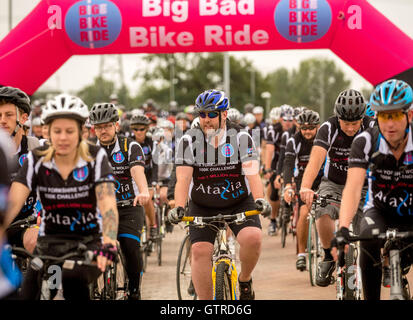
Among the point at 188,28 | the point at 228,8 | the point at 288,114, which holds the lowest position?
the point at 288,114

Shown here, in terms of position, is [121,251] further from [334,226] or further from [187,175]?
[334,226]

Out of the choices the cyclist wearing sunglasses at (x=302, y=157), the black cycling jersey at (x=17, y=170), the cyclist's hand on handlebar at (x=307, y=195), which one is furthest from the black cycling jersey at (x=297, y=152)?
Result: the black cycling jersey at (x=17, y=170)

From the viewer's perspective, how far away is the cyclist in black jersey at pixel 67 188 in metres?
5.05

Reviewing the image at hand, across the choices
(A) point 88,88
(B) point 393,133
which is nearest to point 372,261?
(B) point 393,133

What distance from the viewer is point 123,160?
7.84m

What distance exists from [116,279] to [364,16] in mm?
6585

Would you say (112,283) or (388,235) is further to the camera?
(112,283)

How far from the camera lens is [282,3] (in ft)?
38.8

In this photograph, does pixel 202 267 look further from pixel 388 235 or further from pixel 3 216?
pixel 3 216

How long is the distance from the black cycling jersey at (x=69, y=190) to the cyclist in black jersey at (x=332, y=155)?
3039 millimetres

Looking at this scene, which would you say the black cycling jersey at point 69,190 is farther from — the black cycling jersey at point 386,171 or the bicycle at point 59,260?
the black cycling jersey at point 386,171

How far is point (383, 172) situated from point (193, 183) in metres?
2.35

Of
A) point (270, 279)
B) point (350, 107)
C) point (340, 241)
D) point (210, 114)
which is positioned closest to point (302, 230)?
point (270, 279)

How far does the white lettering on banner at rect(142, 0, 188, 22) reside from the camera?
11953 millimetres
